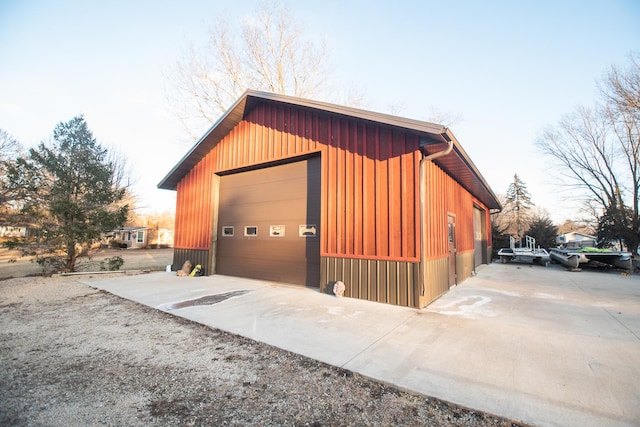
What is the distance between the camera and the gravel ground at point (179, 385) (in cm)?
196

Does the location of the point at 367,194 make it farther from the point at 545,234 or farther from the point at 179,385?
the point at 545,234

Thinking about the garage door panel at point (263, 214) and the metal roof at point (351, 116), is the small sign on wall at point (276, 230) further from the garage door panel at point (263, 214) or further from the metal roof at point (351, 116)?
the metal roof at point (351, 116)

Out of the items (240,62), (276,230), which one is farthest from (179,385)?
(240,62)

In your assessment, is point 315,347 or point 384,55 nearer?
point 315,347

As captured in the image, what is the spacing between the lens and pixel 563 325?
3943 mm

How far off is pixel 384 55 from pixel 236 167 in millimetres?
6722

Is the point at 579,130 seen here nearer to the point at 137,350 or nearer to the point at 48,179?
the point at 137,350

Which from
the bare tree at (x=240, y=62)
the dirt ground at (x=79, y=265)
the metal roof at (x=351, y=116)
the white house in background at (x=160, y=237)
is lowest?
the dirt ground at (x=79, y=265)

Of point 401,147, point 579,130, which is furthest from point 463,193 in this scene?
point 579,130

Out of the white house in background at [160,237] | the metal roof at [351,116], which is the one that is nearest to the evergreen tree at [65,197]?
the metal roof at [351,116]

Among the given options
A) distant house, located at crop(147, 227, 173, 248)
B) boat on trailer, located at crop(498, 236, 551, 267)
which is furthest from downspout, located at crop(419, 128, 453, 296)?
distant house, located at crop(147, 227, 173, 248)

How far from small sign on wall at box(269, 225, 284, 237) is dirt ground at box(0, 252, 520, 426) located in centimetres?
360

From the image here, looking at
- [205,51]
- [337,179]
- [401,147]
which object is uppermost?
[205,51]

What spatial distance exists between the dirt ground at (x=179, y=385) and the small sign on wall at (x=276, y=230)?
360 centimetres
